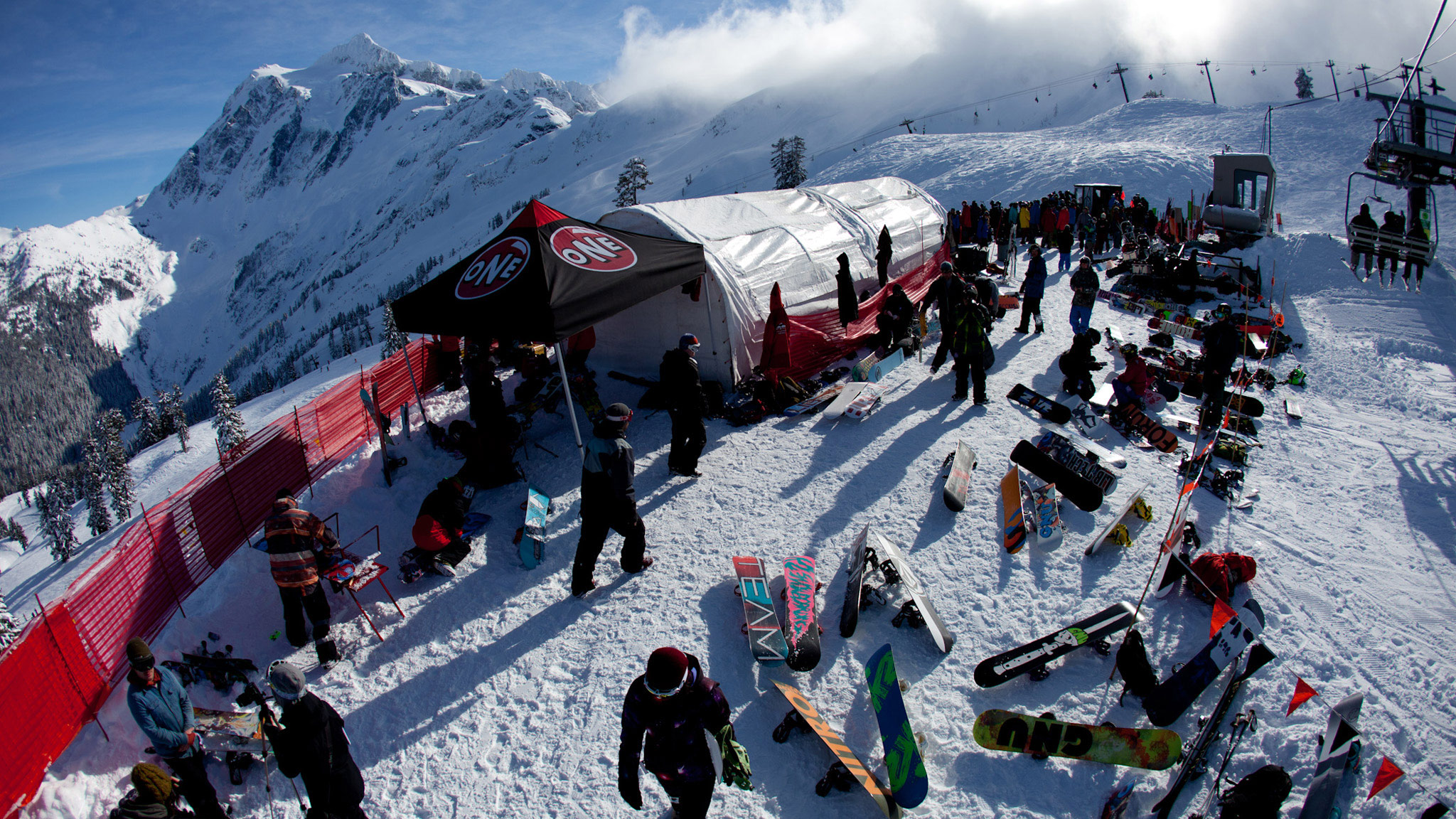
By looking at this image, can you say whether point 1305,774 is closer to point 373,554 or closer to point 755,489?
point 755,489

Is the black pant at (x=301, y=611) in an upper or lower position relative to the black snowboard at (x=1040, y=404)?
upper

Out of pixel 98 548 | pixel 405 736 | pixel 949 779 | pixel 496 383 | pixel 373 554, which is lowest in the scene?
pixel 98 548

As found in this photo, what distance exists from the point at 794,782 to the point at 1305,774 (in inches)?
131

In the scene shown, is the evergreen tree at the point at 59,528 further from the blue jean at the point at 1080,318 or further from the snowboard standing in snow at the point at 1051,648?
the snowboard standing in snow at the point at 1051,648

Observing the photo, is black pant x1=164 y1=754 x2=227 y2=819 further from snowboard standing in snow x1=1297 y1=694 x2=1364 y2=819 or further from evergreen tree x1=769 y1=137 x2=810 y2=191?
evergreen tree x1=769 y1=137 x2=810 y2=191

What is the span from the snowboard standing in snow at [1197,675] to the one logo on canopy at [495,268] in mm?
7580

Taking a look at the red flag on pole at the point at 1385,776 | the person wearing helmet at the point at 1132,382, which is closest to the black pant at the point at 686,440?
the red flag on pole at the point at 1385,776

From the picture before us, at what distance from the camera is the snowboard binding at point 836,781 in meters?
4.24

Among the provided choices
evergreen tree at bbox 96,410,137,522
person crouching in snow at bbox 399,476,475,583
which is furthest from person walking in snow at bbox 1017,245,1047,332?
evergreen tree at bbox 96,410,137,522

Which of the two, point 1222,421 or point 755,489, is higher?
point 755,489

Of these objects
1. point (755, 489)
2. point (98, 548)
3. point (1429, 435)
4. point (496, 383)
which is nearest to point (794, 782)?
point (755, 489)

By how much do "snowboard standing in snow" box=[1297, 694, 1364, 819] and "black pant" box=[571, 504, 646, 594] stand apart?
16.7 feet

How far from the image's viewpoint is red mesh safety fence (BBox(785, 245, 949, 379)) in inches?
443

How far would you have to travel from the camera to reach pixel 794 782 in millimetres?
4371
